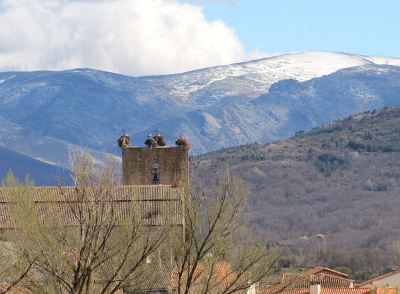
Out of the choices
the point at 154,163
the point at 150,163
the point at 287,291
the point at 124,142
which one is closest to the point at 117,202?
the point at 287,291

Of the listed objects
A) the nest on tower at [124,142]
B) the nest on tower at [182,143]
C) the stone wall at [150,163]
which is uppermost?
the nest on tower at [124,142]

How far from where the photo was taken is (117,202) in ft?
159

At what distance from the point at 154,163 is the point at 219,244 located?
3711cm

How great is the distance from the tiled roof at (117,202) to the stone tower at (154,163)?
871 cm

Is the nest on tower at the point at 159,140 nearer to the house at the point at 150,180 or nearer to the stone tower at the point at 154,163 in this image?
the house at the point at 150,180

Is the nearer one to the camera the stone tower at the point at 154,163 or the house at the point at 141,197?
the house at the point at 141,197

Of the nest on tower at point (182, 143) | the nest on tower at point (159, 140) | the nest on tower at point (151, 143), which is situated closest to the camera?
the nest on tower at point (182, 143)

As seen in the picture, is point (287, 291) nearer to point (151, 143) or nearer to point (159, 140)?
point (151, 143)

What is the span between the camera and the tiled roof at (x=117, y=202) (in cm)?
4312

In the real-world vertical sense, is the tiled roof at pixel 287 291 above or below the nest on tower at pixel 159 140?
below

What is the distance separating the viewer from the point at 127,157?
81.4 metres

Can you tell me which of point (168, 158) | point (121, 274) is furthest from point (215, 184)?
point (168, 158)

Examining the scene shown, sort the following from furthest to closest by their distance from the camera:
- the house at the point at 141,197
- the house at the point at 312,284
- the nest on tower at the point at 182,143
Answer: the nest on tower at the point at 182,143 → the house at the point at 312,284 → the house at the point at 141,197

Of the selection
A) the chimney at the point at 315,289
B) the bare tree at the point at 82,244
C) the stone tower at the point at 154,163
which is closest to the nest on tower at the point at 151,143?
the stone tower at the point at 154,163
